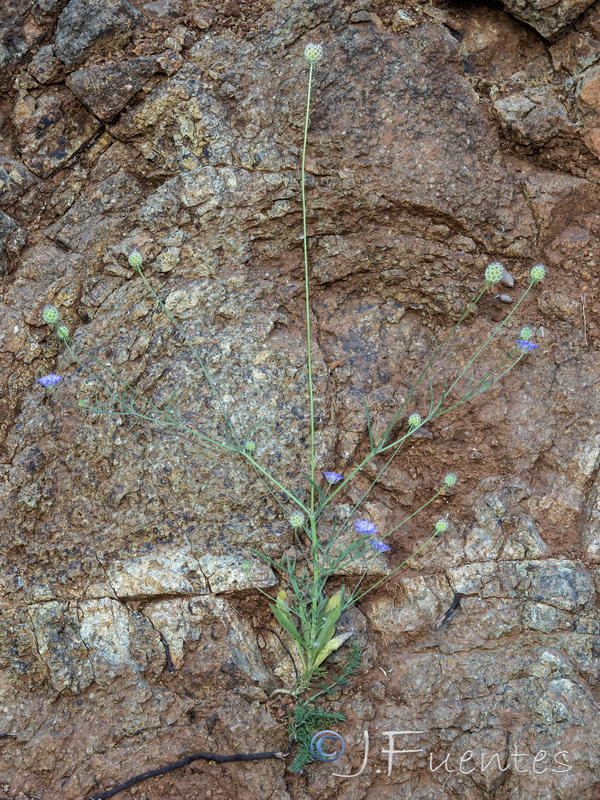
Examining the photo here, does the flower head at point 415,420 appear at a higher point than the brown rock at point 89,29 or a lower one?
lower

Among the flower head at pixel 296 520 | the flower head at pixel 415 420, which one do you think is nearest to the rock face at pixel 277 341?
the flower head at pixel 296 520

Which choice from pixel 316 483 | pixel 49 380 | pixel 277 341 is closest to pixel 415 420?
pixel 316 483

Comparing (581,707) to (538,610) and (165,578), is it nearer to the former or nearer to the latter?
(538,610)

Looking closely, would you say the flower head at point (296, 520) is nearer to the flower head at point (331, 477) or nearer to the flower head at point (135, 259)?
the flower head at point (331, 477)

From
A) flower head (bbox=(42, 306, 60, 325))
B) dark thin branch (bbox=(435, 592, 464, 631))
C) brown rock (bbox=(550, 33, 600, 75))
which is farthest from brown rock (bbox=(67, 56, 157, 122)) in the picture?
dark thin branch (bbox=(435, 592, 464, 631))

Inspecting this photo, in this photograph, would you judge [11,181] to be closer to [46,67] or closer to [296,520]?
[46,67]

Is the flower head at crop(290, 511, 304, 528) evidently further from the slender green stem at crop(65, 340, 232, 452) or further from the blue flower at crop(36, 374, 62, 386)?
the blue flower at crop(36, 374, 62, 386)
